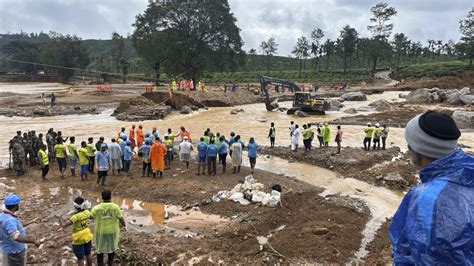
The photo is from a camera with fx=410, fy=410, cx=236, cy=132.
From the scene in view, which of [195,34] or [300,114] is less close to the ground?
[195,34]

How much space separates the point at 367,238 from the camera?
391 inches

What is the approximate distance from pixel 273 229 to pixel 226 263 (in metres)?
2.19

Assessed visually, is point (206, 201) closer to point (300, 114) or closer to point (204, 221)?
point (204, 221)

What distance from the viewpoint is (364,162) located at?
1780 centimetres

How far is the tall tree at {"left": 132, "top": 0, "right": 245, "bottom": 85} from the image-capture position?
2094 inches

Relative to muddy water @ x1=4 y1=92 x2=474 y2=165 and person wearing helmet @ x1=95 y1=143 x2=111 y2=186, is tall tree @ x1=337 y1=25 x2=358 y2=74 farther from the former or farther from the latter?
person wearing helmet @ x1=95 y1=143 x2=111 y2=186

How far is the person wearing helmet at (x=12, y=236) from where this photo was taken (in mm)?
6109

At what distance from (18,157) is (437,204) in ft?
56.0

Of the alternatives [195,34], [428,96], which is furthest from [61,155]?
[195,34]

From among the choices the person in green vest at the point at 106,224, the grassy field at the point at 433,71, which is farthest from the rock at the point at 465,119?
the grassy field at the point at 433,71

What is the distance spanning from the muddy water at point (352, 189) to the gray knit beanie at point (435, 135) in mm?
7350

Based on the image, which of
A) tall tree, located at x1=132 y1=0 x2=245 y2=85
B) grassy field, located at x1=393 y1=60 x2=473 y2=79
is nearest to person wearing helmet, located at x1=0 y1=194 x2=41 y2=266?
tall tree, located at x1=132 y1=0 x2=245 y2=85

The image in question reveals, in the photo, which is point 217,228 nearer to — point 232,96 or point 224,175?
point 224,175

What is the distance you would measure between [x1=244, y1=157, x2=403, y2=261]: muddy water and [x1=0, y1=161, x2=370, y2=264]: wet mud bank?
0.28 m
